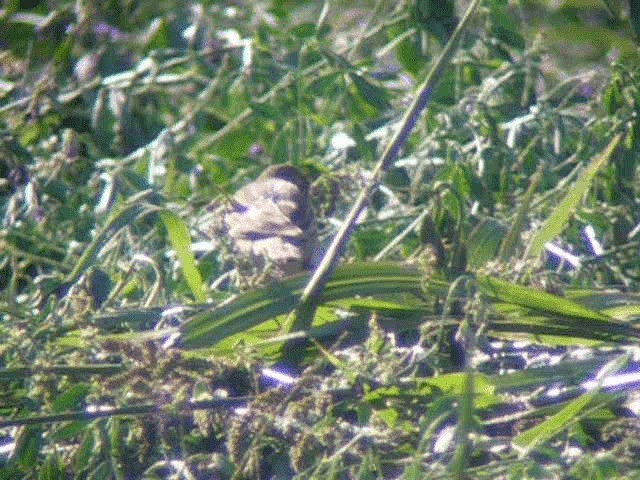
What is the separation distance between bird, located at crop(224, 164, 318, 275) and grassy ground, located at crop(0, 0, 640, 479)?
0.07m

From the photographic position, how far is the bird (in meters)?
3.34

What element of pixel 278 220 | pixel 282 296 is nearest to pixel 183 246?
pixel 282 296

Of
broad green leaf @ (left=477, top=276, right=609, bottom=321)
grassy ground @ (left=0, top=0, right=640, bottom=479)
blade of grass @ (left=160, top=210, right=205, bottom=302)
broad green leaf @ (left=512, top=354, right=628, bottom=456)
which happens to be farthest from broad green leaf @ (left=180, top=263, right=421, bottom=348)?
broad green leaf @ (left=512, top=354, right=628, bottom=456)

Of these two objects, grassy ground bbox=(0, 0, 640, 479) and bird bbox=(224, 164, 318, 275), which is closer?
grassy ground bbox=(0, 0, 640, 479)

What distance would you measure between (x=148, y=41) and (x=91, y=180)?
1.37 metres

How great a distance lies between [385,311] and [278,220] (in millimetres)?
1154

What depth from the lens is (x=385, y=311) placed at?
258 cm

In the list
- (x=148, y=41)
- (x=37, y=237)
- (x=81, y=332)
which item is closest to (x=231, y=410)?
(x=81, y=332)

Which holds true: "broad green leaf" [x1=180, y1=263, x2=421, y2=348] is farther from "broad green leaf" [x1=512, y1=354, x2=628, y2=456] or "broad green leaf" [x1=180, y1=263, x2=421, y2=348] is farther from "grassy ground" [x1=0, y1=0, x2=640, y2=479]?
"broad green leaf" [x1=512, y1=354, x2=628, y2=456]

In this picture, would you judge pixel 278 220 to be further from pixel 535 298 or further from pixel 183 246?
pixel 535 298

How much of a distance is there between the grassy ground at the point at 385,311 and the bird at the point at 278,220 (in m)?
0.07

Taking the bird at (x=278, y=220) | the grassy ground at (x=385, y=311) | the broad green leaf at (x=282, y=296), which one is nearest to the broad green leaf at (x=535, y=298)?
the grassy ground at (x=385, y=311)

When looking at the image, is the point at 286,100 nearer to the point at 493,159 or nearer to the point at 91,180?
the point at 91,180

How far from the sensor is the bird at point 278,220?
3342mm
